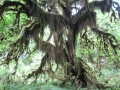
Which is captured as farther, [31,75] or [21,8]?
[31,75]

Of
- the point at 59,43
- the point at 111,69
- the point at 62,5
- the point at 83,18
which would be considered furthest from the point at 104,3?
the point at 111,69

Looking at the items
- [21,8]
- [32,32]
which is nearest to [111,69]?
[32,32]

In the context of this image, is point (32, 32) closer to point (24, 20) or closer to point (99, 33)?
point (24, 20)

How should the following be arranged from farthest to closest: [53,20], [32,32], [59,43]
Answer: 1. [59,43]
2. [32,32]
3. [53,20]

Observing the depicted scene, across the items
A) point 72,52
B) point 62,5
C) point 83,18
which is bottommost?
point 72,52

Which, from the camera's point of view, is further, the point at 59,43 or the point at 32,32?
the point at 59,43

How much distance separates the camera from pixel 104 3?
23.5ft

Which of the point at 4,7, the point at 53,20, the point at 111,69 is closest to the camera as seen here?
the point at 4,7

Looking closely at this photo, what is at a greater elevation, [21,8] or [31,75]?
[21,8]

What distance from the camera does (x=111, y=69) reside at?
41.3ft

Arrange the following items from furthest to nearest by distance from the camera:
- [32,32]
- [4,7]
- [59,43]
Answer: [59,43] < [32,32] < [4,7]

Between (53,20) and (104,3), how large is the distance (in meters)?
1.93

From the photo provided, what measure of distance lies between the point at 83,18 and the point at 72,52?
135 cm

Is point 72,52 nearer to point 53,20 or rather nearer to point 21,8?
point 53,20
